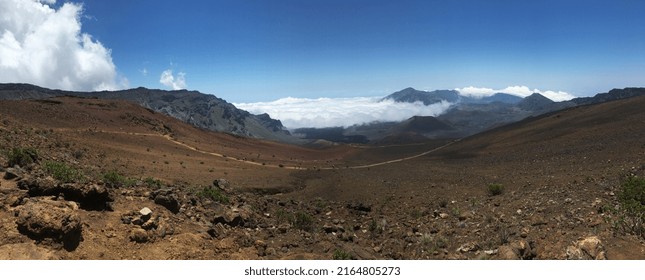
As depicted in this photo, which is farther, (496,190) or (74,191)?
(496,190)

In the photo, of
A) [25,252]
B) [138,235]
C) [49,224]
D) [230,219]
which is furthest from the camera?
[230,219]

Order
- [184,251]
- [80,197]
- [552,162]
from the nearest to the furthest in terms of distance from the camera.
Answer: [184,251] → [80,197] → [552,162]

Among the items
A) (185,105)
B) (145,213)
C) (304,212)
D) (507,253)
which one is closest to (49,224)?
(145,213)

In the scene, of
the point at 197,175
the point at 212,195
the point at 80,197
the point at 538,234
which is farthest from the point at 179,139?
the point at 538,234

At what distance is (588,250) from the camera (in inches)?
299

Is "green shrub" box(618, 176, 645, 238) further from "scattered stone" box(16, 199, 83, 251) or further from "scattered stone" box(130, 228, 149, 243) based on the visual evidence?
"scattered stone" box(16, 199, 83, 251)

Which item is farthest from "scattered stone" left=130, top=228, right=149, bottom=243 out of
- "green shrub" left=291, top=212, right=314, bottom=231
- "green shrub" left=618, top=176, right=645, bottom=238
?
"green shrub" left=618, top=176, right=645, bottom=238

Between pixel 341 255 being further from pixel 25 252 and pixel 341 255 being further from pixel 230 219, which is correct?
pixel 25 252

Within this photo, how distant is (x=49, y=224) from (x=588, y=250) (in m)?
9.69

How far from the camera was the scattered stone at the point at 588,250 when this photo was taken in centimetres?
750

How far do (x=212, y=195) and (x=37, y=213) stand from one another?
610cm

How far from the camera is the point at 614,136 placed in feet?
104

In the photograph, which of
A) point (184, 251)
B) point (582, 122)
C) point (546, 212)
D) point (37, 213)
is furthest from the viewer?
point (582, 122)
